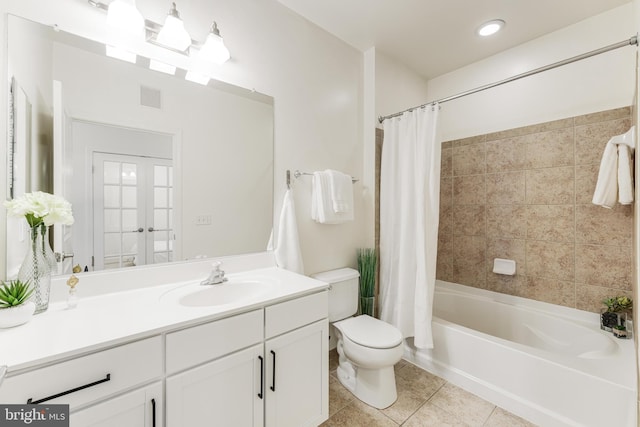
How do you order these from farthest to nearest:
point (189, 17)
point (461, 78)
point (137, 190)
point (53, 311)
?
point (461, 78) < point (189, 17) < point (137, 190) < point (53, 311)

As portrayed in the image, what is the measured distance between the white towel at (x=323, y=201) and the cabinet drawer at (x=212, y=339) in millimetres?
930

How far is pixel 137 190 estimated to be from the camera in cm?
129

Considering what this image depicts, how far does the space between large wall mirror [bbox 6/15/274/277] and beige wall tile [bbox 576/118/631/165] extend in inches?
90.7

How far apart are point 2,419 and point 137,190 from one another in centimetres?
88

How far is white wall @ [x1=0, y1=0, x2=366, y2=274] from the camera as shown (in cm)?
148

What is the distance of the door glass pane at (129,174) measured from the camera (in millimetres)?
1254

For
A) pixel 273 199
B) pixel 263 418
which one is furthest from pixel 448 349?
pixel 273 199

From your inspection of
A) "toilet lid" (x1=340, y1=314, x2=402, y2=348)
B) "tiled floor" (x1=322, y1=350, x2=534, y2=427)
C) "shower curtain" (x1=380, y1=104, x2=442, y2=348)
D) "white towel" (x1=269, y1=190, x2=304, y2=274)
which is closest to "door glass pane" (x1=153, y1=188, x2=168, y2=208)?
"white towel" (x1=269, y1=190, x2=304, y2=274)

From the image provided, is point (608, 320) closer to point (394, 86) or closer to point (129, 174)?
point (394, 86)

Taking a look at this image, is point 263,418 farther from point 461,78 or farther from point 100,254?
point 461,78

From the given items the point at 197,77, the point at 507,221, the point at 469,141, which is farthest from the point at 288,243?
the point at 469,141

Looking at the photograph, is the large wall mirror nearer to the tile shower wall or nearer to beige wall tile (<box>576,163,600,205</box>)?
the tile shower wall

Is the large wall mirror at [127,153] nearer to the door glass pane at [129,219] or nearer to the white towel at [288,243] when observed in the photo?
the door glass pane at [129,219]

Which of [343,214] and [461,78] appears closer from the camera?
[343,214]
